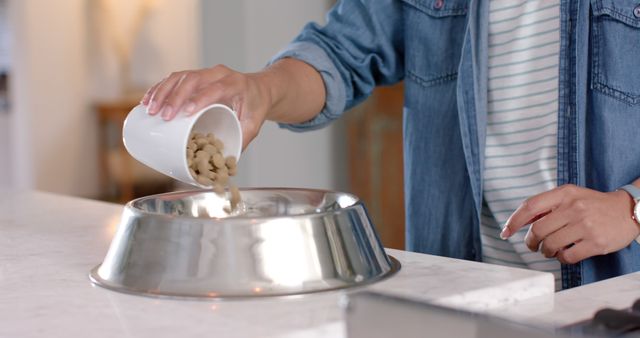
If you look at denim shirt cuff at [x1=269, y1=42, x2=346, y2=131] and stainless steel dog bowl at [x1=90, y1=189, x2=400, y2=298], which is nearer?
stainless steel dog bowl at [x1=90, y1=189, x2=400, y2=298]

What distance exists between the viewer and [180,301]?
36.3 inches

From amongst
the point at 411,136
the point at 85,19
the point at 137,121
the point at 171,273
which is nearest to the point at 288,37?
the point at 411,136

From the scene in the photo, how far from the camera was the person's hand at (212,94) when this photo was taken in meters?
1.11

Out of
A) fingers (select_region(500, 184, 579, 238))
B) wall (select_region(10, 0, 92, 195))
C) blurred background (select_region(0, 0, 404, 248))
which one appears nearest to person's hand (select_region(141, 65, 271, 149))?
fingers (select_region(500, 184, 579, 238))

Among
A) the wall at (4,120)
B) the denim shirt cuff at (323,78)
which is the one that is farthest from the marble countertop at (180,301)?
the wall at (4,120)

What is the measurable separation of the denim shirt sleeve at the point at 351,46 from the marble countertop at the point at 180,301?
1.64 ft

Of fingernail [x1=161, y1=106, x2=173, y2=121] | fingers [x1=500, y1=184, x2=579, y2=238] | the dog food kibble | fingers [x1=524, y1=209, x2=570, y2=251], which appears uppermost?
fingernail [x1=161, y1=106, x2=173, y2=121]

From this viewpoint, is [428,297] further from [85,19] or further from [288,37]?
[85,19]

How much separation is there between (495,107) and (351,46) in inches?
11.1

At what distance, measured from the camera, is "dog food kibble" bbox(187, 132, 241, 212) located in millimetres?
1099

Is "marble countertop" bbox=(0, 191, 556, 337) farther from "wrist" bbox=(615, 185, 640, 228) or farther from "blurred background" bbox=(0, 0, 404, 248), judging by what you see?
"blurred background" bbox=(0, 0, 404, 248)

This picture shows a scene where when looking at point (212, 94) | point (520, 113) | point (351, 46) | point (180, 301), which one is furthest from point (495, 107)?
point (180, 301)

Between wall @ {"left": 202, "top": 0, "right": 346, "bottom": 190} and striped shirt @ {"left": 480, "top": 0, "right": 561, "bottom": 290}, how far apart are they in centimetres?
155

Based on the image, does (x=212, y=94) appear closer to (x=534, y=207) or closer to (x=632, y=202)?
(x=534, y=207)
